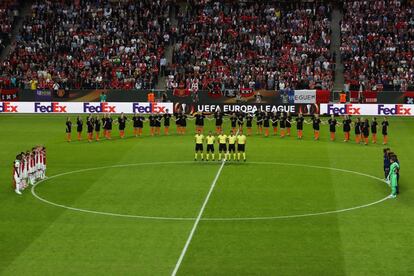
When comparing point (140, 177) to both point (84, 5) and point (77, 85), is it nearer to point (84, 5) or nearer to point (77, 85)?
point (77, 85)

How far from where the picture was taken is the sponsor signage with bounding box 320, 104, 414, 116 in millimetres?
54688

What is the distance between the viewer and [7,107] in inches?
2304

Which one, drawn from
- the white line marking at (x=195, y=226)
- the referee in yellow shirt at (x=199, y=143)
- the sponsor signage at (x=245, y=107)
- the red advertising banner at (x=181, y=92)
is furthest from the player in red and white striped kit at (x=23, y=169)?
the red advertising banner at (x=181, y=92)

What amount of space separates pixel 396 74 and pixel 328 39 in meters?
6.89

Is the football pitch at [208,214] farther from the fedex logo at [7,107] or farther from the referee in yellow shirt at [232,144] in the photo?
the fedex logo at [7,107]

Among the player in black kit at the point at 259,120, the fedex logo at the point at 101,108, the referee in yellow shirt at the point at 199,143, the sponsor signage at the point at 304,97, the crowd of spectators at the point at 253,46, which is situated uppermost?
the crowd of spectators at the point at 253,46

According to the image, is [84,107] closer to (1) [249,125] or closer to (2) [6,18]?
(2) [6,18]

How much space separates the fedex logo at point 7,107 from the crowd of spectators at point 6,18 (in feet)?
30.8

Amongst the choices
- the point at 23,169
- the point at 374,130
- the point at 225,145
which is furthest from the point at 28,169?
the point at 374,130

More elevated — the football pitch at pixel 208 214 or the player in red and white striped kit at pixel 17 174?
the player in red and white striped kit at pixel 17 174

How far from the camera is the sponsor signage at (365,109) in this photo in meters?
54.7

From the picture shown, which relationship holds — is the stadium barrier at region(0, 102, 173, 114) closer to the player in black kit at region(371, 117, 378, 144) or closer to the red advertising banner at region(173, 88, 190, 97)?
the red advertising banner at region(173, 88, 190, 97)

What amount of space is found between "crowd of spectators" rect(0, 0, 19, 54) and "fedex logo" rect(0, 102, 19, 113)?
9374 mm

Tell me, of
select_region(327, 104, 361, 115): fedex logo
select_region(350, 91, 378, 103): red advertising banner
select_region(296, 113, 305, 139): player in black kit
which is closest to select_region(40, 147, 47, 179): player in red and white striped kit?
select_region(296, 113, 305, 139): player in black kit
